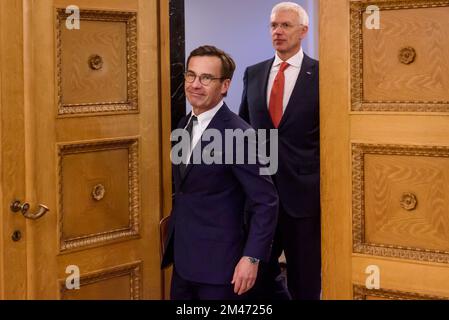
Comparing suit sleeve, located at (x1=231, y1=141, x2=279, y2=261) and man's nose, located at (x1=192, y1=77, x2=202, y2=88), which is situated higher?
man's nose, located at (x1=192, y1=77, x2=202, y2=88)

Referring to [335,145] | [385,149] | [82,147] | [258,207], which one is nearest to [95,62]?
[82,147]

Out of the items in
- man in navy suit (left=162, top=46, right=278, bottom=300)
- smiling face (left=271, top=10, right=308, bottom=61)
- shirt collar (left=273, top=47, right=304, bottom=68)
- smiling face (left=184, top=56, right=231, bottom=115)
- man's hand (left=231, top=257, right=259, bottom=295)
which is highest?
smiling face (left=271, top=10, right=308, bottom=61)

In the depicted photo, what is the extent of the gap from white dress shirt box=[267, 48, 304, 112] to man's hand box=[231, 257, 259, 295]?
60.4 inches

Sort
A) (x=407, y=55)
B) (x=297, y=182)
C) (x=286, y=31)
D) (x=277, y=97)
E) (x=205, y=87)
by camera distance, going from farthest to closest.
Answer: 1. (x=286, y=31)
2. (x=277, y=97)
3. (x=297, y=182)
4. (x=205, y=87)
5. (x=407, y=55)

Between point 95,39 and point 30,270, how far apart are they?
0.86 metres

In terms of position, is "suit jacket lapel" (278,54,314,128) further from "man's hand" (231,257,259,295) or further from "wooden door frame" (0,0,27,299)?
"wooden door frame" (0,0,27,299)

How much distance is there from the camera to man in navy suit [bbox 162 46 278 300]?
2809 millimetres

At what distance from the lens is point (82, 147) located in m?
2.91

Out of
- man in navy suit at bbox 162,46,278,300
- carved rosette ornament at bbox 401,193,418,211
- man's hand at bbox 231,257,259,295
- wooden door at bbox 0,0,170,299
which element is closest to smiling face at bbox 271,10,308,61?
wooden door at bbox 0,0,170,299

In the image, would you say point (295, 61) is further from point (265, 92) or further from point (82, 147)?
point (82, 147)

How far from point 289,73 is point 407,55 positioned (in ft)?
5.79

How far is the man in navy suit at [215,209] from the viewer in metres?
2.81

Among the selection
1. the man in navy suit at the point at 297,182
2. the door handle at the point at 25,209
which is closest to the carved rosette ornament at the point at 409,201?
the door handle at the point at 25,209
